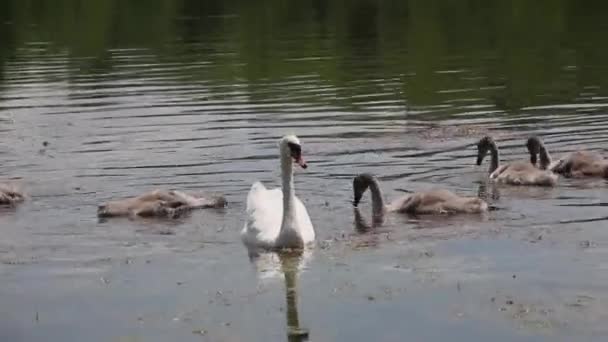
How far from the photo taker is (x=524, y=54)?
4359 cm

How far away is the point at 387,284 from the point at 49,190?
794 cm

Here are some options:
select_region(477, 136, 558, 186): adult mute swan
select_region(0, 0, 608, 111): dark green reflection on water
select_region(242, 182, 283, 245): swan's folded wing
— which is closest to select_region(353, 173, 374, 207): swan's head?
select_region(242, 182, 283, 245): swan's folded wing

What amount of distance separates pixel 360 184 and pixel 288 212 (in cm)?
265

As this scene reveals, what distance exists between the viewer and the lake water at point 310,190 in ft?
42.4

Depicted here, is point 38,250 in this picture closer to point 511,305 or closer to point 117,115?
point 511,305

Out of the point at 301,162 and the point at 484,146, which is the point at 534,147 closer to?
the point at 484,146

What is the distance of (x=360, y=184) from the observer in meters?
18.6

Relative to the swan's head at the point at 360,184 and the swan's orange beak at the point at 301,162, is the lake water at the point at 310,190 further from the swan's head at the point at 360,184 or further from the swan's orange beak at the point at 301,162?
the swan's orange beak at the point at 301,162

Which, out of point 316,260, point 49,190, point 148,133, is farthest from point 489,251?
point 148,133

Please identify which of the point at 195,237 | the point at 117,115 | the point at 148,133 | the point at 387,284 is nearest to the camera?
the point at 387,284

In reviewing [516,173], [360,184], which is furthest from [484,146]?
[360,184]

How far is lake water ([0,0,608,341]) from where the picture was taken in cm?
1294

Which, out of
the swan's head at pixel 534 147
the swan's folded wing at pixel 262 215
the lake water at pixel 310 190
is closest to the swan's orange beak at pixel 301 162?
the swan's folded wing at pixel 262 215

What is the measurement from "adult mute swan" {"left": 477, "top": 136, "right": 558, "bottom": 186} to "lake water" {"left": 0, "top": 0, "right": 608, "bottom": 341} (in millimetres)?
328
